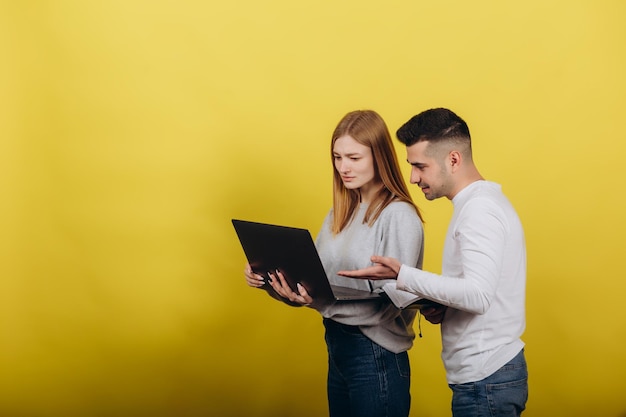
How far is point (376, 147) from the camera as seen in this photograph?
2258 mm

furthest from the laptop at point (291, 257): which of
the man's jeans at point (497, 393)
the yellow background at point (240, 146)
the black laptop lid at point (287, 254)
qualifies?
the yellow background at point (240, 146)

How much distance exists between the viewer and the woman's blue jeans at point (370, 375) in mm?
2150

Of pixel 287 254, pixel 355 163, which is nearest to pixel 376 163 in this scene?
pixel 355 163

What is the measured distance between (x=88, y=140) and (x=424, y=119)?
1756mm

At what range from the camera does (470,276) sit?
177 cm

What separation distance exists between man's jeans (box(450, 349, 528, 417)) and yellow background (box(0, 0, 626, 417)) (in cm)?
149

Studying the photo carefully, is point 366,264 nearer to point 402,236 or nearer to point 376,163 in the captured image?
point 402,236

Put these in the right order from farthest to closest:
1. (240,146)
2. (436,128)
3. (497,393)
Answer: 1. (240,146)
2. (436,128)
3. (497,393)

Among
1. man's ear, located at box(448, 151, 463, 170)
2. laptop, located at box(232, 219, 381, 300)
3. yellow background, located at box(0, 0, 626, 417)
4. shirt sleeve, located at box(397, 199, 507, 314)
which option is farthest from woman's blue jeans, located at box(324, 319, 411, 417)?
yellow background, located at box(0, 0, 626, 417)

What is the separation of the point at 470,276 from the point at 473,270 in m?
0.01

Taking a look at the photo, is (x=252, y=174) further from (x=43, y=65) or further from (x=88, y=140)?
(x=43, y=65)

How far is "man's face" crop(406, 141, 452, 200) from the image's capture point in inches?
78.7

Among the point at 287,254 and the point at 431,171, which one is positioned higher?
the point at 431,171

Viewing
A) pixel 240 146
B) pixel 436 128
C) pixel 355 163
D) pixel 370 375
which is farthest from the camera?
pixel 240 146
